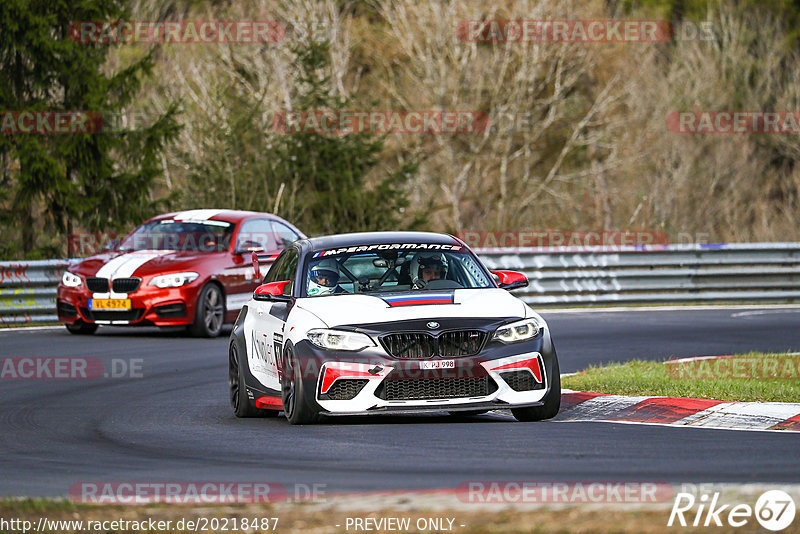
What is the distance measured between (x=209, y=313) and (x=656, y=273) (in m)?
9.37

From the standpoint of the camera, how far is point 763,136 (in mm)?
52656

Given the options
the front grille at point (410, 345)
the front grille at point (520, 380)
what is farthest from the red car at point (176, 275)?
the front grille at point (520, 380)

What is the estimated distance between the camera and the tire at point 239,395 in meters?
10.5

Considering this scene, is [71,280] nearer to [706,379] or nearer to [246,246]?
[246,246]

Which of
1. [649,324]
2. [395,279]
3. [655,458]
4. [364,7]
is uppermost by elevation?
[364,7]

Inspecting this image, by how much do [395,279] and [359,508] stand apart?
14.5 feet

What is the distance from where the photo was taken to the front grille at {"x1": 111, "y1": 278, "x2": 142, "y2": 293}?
1755 cm

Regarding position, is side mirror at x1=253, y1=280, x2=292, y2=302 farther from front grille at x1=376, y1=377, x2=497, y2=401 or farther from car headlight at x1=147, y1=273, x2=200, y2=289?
car headlight at x1=147, y1=273, x2=200, y2=289

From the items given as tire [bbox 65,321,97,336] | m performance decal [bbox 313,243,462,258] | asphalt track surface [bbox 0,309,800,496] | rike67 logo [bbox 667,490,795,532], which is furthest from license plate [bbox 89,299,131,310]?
rike67 logo [bbox 667,490,795,532]

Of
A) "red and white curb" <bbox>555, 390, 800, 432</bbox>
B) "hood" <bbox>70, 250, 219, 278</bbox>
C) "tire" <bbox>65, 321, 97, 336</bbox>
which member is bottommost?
"tire" <bbox>65, 321, 97, 336</bbox>

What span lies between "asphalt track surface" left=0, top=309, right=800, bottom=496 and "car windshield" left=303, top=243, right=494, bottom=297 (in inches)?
39.9

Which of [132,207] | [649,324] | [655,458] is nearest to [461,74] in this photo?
[132,207]

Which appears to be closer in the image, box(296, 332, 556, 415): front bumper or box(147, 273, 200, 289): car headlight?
box(296, 332, 556, 415): front bumper

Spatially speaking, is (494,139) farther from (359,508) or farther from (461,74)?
(359,508)
